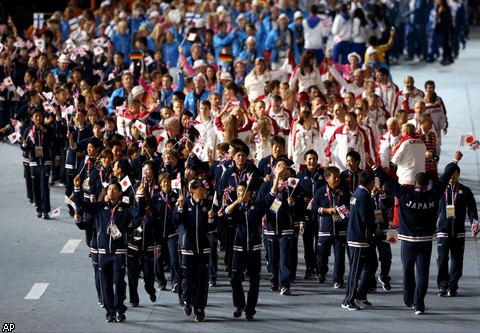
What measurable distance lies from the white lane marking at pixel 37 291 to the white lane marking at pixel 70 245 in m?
1.80

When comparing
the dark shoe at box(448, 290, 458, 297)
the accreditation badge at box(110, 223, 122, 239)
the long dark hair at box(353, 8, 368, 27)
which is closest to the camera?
the accreditation badge at box(110, 223, 122, 239)

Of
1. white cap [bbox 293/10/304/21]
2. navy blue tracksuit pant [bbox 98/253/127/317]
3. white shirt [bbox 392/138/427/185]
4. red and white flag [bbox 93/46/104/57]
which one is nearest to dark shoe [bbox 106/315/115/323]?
navy blue tracksuit pant [bbox 98/253/127/317]

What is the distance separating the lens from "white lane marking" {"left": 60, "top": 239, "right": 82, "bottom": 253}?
17922 millimetres

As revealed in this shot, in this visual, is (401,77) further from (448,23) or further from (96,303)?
(96,303)

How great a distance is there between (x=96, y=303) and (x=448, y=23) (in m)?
19.1

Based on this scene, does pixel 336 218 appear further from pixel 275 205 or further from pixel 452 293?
pixel 452 293

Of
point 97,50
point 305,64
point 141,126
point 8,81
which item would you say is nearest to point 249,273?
point 141,126

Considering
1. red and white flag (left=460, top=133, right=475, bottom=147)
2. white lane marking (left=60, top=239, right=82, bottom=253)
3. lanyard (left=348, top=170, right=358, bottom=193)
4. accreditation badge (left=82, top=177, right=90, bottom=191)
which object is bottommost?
white lane marking (left=60, top=239, right=82, bottom=253)

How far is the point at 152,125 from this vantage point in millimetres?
20016

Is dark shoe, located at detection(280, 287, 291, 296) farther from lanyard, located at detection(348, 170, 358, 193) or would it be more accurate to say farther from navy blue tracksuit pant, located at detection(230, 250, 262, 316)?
lanyard, located at detection(348, 170, 358, 193)

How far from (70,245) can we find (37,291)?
241cm

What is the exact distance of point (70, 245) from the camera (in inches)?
717

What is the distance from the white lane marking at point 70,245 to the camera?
17.9 m

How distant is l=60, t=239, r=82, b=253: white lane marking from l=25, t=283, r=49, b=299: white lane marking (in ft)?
5.90
